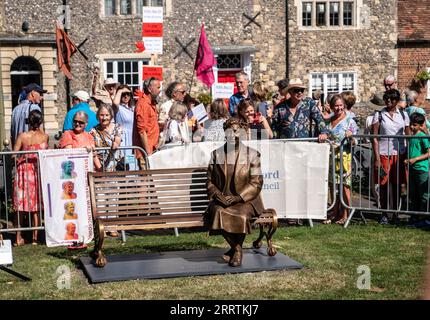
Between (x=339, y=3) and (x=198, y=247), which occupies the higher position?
(x=339, y=3)

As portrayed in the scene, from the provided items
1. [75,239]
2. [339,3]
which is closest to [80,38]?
[339,3]

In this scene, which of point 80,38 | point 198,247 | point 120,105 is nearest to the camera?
point 198,247

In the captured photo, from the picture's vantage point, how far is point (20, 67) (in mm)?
31812

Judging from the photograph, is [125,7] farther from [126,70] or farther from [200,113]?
[200,113]

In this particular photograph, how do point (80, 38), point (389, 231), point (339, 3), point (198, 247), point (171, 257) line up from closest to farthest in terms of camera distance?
point (171, 257)
point (198, 247)
point (389, 231)
point (80, 38)
point (339, 3)

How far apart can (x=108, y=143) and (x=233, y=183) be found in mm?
3176

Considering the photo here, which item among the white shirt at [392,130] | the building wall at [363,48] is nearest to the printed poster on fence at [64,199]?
the white shirt at [392,130]

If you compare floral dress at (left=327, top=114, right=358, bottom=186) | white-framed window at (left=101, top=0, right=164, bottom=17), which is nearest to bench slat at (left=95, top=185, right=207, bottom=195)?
floral dress at (left=327, top=114, right=358, bottom=186)

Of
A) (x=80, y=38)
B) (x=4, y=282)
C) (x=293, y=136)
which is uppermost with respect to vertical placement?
(x=80, y=38)

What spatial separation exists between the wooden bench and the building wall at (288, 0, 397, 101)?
24355 mm

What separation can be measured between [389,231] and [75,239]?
13.6 ft

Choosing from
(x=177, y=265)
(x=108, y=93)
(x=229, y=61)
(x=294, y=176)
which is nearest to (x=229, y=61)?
(x=229, y=61)

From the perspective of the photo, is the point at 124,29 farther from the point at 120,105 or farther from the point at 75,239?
the point at 75,239

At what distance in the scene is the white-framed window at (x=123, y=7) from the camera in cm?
3175
